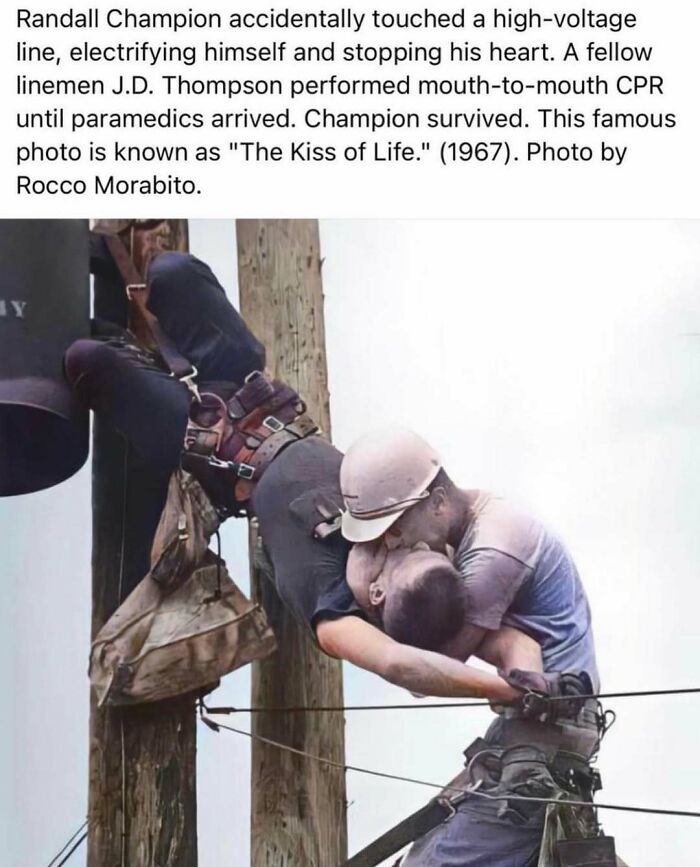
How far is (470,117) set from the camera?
315cm

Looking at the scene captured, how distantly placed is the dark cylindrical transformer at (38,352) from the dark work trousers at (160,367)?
5 cm

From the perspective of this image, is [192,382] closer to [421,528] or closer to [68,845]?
[421,528]

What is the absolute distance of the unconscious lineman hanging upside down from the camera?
2.97 metres

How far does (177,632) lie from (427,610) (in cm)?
56

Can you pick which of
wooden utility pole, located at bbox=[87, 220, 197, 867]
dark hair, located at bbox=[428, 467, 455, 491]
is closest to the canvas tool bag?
wooden utility pole, located at bbox=[87, 220, 197, 867]

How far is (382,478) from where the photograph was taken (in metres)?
3.09

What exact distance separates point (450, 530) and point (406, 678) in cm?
34

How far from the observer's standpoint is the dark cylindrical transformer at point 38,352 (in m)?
3.13

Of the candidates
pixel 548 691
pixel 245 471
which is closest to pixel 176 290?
pixel 245 471

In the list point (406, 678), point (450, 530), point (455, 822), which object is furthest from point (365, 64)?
point (455, 822)

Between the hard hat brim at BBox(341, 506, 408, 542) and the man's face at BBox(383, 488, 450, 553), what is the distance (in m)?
0.01

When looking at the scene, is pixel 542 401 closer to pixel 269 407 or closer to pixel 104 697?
pixel 269 407

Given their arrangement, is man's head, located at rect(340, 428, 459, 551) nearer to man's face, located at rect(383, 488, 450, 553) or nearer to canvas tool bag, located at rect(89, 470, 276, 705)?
man's face, located at rect(383, 488, 450, 553)

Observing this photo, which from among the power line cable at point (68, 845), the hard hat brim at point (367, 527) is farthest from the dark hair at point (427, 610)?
the power line cable at point (68, 845)
